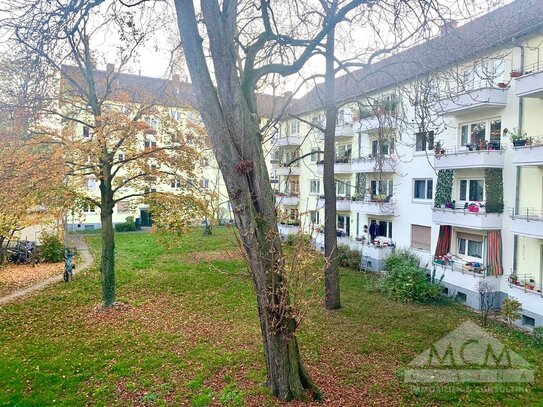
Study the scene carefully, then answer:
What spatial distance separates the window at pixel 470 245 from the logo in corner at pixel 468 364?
588 centimetres

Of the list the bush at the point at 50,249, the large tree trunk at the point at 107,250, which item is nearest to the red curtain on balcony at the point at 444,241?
the large tree trunk at the point at 107,250

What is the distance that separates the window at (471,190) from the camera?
15.4 m

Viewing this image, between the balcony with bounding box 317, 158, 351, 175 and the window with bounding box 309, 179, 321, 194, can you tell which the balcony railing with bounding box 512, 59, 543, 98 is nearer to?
the balcony with bounding box 317, 158, 351, 175

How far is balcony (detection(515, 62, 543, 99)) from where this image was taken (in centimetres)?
1159

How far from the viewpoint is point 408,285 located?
1485 centimetres

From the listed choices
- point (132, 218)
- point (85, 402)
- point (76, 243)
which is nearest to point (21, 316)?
point (85, 402)

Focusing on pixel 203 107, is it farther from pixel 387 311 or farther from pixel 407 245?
pixel 407 245

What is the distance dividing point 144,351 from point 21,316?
18.1 ft

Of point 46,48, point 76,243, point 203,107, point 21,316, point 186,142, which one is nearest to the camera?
point 203,107

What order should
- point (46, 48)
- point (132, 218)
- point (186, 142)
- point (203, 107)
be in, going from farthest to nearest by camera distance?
point (132, 218) < point (186, 142) < point (46, 48) < point (203, 107)

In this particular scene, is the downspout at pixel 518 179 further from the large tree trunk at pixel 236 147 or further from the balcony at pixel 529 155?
the large tree trunk at pixel 236 147

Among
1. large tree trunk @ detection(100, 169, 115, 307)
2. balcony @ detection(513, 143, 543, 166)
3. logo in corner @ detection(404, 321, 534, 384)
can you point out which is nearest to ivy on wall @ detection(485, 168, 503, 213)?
balcony @ detection(513, 143, 543, 166)

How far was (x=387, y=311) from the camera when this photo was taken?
12.9 meters

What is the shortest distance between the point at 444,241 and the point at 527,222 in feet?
15.3
